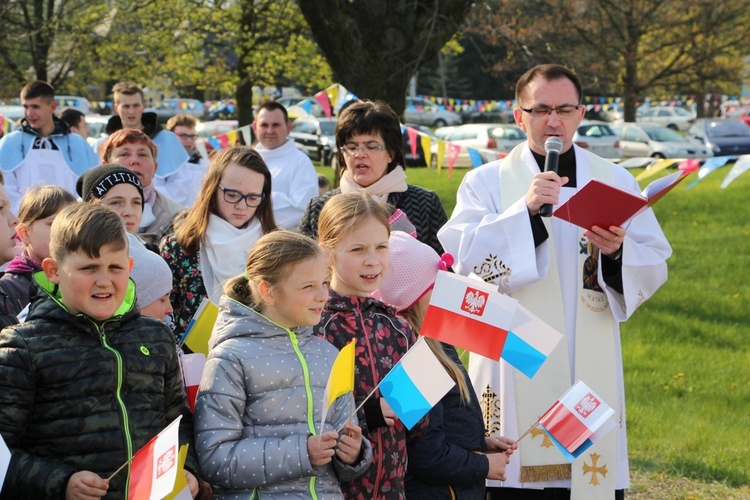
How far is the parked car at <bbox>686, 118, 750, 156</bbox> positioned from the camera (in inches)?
A: 1203

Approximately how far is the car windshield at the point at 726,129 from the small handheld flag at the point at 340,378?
30.5m

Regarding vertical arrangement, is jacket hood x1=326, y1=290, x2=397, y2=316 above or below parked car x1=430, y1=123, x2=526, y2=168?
above

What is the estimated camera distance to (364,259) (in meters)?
3.67

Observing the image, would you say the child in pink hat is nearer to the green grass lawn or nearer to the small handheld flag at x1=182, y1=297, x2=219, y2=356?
the small handheld flag at x1=182, y1=297, x2=219, y2=356

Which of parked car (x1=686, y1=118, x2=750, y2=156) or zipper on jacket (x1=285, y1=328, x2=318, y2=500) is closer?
zipper on jacket (x1=285, y1=328, x2=318, y2=500)

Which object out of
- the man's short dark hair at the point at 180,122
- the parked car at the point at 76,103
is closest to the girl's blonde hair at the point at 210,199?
the man's short dark hair at the point at 180,122

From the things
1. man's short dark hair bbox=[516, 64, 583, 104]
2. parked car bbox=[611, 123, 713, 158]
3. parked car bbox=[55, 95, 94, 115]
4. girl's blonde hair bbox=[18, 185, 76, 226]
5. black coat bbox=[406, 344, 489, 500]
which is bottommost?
parked car bbox=[611, 123, 713, 158]

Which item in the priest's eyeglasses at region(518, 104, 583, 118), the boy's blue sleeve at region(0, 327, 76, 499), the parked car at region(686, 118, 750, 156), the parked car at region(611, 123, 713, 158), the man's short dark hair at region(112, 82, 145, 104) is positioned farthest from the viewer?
the parked car at region(686, 118, 750, 156)

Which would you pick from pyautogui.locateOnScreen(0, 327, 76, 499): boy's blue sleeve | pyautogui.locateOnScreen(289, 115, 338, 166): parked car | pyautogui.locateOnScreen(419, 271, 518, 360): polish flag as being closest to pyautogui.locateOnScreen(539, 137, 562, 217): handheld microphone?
pyautogui.locateOnScreen(419, 271, 518, 360): polish flag

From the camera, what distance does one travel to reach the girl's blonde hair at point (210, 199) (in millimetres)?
4512

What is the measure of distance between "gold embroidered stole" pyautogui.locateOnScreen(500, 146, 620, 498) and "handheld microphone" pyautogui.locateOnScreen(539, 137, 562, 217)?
0.40 meters

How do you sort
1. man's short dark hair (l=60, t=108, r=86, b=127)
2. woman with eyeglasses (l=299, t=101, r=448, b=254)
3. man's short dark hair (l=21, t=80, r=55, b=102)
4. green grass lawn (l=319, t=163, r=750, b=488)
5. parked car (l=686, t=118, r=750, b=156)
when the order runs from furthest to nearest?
parked car (l=686, t=118, r=750, b=156)
man's short dark hair (l=60, t=108, r=86, b=127)
man's short dark hair (l=21, t=80, r=55, b=102)
green grass lawn (l=319, t=163, r=750, b=488)
woman with eyeglasses (l=299, t=101, r=448, b=254)

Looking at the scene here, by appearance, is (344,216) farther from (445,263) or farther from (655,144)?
(655,144)

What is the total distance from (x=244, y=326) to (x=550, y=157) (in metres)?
1.44
